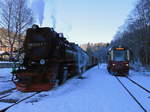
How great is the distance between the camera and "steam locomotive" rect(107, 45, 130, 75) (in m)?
23.5

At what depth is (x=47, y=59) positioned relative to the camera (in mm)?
12328

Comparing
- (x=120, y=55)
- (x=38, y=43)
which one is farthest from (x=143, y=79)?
(x=38, y=43)

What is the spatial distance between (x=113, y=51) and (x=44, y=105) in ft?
57.8

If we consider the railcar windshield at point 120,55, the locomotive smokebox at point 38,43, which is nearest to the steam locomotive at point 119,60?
the railcar windshield at point 120,55

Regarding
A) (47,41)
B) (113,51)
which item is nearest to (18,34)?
(113,51)

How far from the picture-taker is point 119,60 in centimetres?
2389

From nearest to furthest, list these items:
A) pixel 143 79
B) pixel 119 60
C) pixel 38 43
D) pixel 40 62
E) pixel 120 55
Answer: pixel 40 62
pixel 38 43
pixel 143 79
pixel 119 60
pixel 120 55

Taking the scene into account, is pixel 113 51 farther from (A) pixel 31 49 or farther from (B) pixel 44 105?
(B) pixel 44 105

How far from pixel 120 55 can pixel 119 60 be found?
0.66 m

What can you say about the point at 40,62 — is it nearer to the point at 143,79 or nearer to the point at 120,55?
the point at 143,79

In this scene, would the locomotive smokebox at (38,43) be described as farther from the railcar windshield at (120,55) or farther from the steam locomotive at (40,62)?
the railcar windshield at (120,55)

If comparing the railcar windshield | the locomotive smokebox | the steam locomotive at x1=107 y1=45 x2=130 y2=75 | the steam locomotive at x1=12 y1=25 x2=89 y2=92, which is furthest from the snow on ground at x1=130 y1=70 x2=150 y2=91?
the locomotive smokebox

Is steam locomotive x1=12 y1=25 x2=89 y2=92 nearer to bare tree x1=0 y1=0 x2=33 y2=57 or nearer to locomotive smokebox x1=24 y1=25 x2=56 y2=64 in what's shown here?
locomotive smokebox x1=24 y1=25 x2=56 y2=64

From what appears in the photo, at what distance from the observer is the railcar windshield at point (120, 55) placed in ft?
78.8
